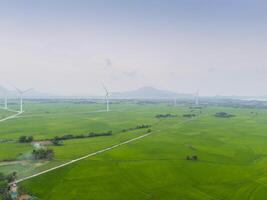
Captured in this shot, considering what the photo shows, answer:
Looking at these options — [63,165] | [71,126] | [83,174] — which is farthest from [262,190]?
[71,126]

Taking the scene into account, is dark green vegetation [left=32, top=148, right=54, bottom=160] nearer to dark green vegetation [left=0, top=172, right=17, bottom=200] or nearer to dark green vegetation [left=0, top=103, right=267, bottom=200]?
dark green vegetation [left=0, top=103, right=267, bottom=200]

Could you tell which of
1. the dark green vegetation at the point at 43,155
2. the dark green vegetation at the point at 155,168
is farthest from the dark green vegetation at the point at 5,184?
the dark green vegetation at the point at 43,155

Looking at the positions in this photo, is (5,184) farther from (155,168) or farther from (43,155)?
(155,168)

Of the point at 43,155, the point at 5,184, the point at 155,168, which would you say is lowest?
the point at 155,168

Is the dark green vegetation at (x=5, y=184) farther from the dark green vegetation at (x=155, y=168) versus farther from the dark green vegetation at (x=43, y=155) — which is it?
the dark green vegetation at (x=43, y=155)

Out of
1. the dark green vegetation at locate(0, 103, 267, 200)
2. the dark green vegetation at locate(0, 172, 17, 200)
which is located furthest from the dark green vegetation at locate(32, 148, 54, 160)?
the dark green vegetation at locate(0, 172, 17, 200)

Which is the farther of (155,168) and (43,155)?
(43,155)

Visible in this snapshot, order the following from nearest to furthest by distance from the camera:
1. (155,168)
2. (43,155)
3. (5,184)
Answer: (5,184), (155,168), (43,155)

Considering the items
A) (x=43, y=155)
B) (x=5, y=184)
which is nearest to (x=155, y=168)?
(x=43, y=155)

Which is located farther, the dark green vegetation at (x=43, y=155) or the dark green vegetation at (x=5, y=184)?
the dark green vegetation at (x=43, y=155)

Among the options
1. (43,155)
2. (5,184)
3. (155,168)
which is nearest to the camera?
(5,184)

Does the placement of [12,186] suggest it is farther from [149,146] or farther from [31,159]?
[149,146]
